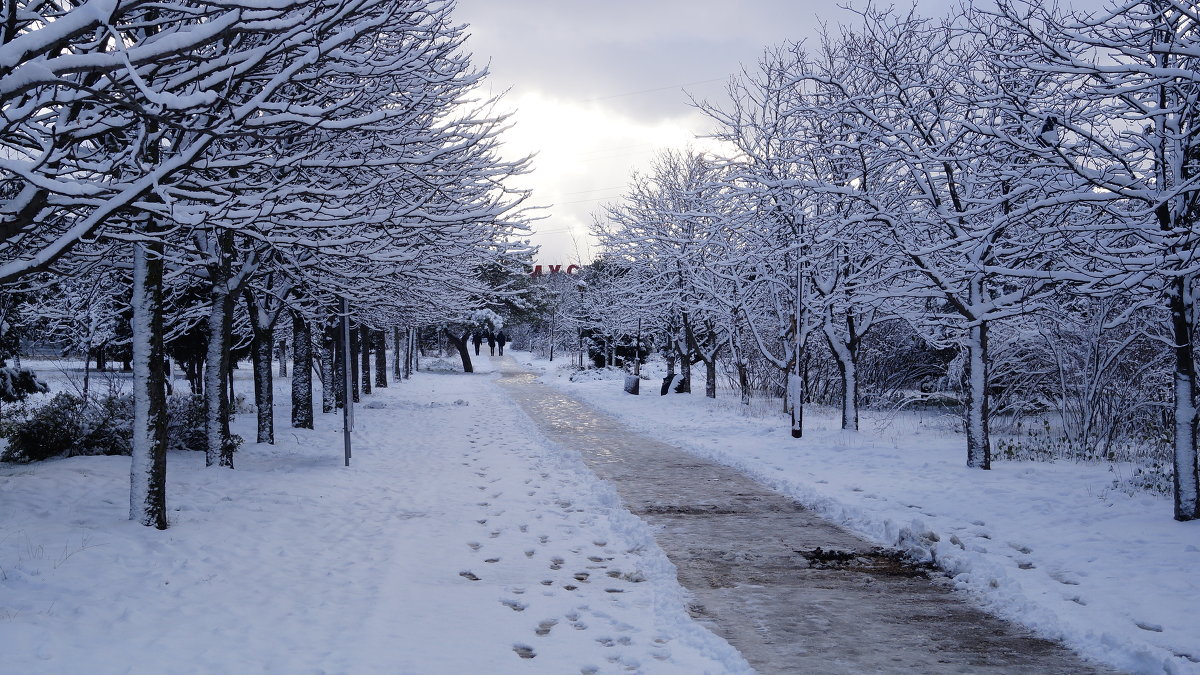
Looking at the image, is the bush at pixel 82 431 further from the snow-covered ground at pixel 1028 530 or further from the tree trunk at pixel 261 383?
the snow-covered ground at pixel 1028 530

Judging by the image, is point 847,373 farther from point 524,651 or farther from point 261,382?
point 524,651

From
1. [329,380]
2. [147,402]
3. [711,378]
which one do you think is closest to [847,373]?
[711,378]

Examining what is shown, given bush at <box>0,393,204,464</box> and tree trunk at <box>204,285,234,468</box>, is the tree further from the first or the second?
bush at <box>0,393,204,464</box>

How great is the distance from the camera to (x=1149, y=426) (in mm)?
13484

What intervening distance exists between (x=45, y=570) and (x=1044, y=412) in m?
21.6

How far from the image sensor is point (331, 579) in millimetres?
5988

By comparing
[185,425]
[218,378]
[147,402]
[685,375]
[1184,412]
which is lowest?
[185,425]

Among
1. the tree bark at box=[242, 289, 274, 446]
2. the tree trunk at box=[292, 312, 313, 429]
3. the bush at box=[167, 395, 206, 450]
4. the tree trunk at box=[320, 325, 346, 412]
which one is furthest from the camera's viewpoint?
the tree trunk at box=[320, 325, 346, 412]

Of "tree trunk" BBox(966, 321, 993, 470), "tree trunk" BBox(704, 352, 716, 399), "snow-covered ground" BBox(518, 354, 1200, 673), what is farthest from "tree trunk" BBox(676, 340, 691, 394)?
"tree trunk" BBox(966, 321, 993, 470)

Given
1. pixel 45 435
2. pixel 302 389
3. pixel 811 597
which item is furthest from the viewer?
pixel 302 389

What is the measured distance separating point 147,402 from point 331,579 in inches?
97.9

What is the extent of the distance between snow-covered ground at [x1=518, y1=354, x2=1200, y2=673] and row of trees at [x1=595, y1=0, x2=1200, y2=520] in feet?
3.03

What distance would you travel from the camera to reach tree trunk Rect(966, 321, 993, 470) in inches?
419

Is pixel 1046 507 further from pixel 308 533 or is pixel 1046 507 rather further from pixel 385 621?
pixel 308 533
